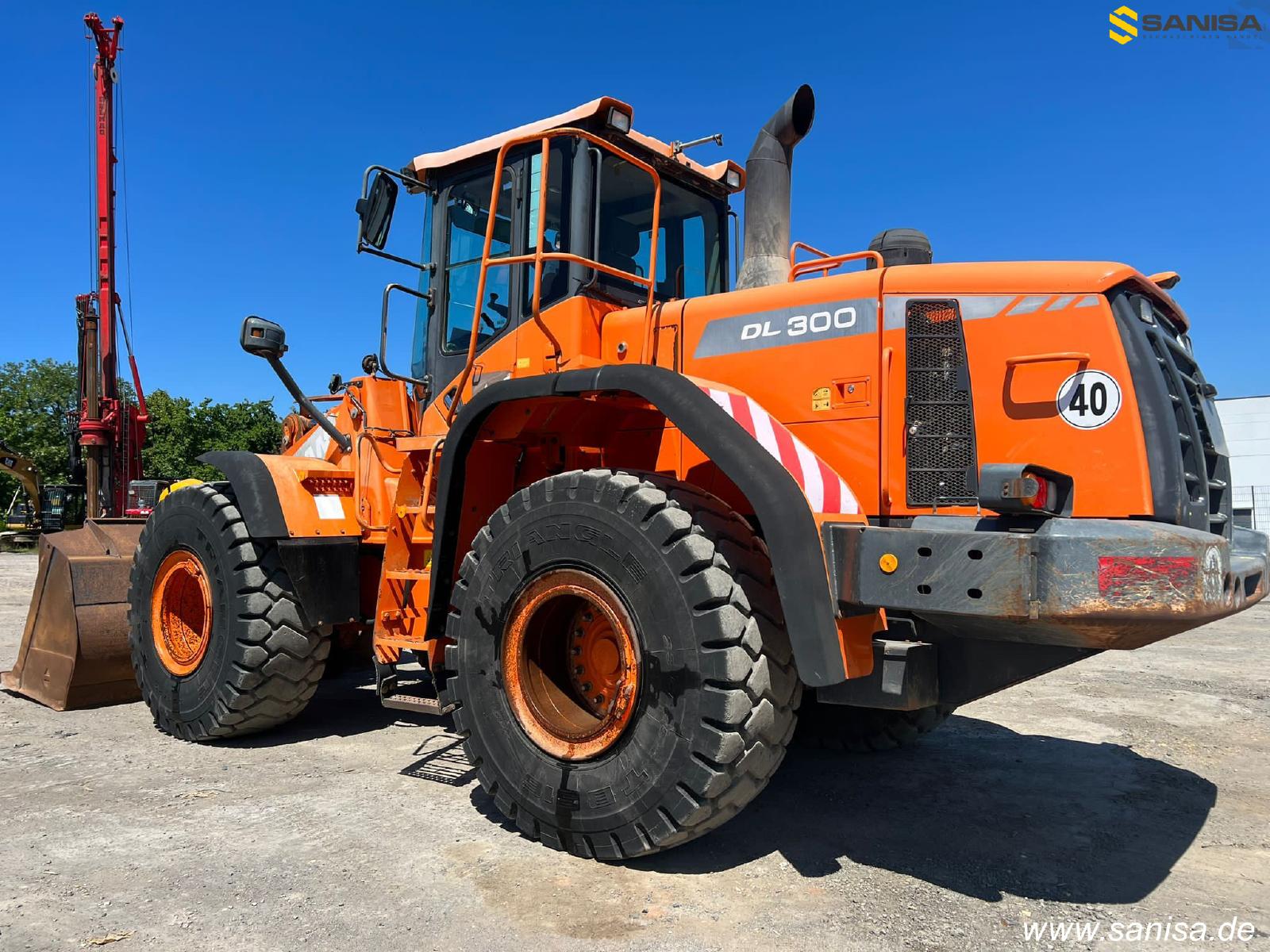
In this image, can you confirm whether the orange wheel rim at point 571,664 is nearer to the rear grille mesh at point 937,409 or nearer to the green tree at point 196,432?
the rear grille mesh at point 937,409

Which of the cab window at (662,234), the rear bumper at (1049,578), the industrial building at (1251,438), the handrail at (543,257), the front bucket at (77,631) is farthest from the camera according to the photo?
the industrial building at (1251,438)

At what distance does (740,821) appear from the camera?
12.9 feet

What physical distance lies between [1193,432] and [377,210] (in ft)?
13.4

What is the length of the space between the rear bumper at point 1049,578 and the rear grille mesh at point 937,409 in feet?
0.92

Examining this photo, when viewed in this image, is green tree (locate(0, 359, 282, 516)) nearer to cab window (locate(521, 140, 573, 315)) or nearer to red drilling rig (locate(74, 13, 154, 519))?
red drilling rig (locate(74, 13, 154, 519))

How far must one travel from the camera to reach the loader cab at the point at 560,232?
468 centimetres

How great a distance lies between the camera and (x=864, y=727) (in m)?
5.05

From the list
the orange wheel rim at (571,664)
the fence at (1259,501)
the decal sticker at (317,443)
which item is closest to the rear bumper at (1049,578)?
the orange wheel rim at (571,664)

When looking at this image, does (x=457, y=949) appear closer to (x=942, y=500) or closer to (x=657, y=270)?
(x=942, y=500)

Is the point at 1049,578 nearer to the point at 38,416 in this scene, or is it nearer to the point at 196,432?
the point at 196,432

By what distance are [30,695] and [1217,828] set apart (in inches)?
279

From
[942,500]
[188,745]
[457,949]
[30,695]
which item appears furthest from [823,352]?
[30,695]

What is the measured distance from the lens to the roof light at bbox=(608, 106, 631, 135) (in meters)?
4.66

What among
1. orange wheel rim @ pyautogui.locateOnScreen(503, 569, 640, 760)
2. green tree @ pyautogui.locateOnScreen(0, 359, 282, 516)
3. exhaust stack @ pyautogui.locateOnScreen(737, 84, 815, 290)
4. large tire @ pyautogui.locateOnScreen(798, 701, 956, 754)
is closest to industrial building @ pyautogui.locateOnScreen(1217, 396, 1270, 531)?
large tire @ pyautogui.locateOnScreen(798, 701, 956, 754)
